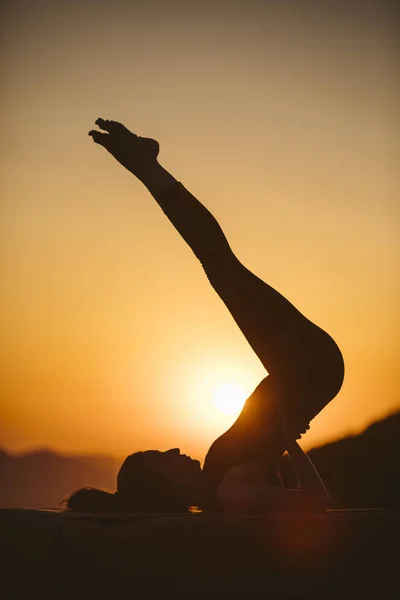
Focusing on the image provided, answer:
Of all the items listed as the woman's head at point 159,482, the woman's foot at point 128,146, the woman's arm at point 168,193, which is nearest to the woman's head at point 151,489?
the woman's head at point 159,482

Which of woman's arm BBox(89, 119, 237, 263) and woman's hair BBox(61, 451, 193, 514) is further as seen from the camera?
woman's arm BBox(89, 119, 237, 263)

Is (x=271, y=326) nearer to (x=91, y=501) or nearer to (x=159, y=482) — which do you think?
(x=159, y=482)

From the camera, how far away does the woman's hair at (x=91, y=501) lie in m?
2.70

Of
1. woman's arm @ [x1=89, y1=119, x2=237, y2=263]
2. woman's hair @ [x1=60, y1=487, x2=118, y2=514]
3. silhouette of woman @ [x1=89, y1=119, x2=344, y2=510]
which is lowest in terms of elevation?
woman's hair @ [x1=60, y1=487, x2=118, y2=514]

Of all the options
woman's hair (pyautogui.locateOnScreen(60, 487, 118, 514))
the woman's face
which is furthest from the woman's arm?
woman's hair (pyautogui.locateOnScreen(60, 487, 118, 514))

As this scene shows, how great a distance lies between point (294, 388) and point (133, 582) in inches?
43.6

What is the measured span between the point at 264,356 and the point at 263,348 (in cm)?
3

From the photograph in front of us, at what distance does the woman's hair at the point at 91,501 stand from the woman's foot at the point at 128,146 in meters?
1.23

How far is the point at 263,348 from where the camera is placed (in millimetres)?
2891

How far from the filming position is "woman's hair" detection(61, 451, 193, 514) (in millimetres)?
2740

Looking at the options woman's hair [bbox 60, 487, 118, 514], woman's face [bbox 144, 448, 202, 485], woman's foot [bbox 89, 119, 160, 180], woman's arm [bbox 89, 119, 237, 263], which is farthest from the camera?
woman's foot [bbox 89, 119, 160, 180]

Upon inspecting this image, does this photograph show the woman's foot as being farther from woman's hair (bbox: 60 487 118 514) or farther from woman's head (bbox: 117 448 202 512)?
woman's hair (bbox: 60 487 118 514)

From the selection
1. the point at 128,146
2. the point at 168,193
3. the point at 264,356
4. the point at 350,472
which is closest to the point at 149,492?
the point at 264,356

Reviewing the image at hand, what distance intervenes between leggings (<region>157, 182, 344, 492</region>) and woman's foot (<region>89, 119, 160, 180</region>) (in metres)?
0.25
